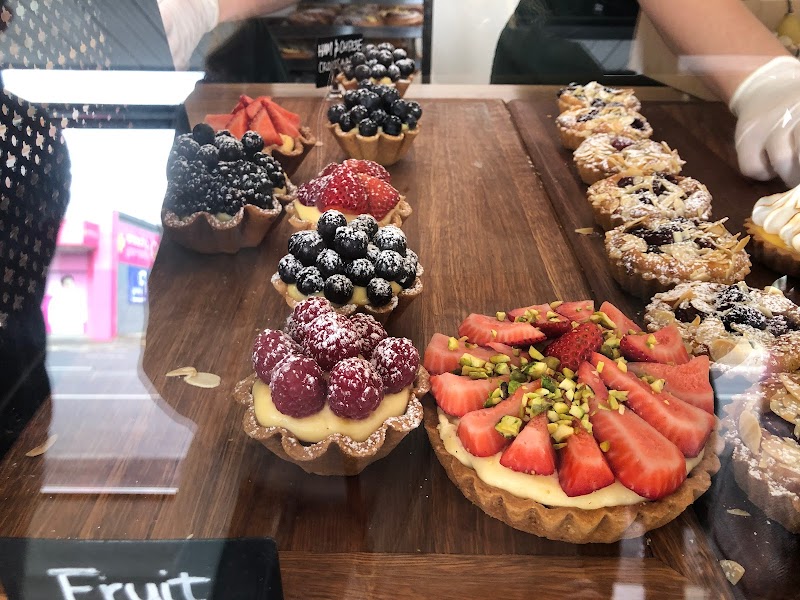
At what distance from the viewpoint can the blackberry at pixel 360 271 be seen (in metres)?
1.92

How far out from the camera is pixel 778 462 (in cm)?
146

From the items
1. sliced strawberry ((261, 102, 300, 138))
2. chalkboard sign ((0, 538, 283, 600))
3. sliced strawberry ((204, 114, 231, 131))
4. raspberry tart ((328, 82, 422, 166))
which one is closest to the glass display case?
chalkboard sign ((0, 538, 283, 600))

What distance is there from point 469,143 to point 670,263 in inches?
55.2

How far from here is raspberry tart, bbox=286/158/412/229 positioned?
2.33 meters

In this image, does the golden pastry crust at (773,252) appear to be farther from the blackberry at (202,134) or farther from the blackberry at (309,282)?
the blackberry at (202,134)

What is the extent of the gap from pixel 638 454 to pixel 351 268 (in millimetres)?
947

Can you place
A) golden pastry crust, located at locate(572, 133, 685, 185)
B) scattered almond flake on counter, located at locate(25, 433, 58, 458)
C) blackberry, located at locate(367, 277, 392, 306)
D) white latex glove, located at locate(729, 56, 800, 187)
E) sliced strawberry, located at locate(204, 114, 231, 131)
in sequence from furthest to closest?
1. golden pastry crust, located at locate(572, 133, 685, 185)
2. sliced strawberry, located at locate(204, 114, 231, 131)
3. white latex glove, located at locate(729, 56, 800, 187)
4. blackberry, located at locate(367, 277, 392, 306)
5. scattered almond flake on counter, located at locate(25, 433, 58, 458)

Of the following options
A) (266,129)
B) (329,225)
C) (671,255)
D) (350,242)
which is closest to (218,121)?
(266,129)

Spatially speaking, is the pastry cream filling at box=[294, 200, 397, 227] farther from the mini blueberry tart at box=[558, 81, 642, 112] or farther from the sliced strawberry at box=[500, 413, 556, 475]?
the mini blueberry tart at box=[558, 81, 642, 112]

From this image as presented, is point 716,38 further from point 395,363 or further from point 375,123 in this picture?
point 395,363

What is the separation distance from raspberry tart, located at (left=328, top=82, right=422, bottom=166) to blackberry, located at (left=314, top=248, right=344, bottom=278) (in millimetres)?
1233

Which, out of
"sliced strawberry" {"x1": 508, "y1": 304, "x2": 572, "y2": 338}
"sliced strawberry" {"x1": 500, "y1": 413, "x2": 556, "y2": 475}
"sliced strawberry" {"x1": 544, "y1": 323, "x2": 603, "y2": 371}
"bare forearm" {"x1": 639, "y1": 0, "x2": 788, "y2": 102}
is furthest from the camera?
"bare forearm" {"x1": 639, "y1": 0, "x2": 788, "y2": 102}

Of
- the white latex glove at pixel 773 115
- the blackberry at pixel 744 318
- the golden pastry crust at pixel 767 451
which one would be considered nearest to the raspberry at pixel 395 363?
the golden pastry crust at pixel 767 451

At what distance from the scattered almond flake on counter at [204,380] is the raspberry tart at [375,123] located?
5.02ft
